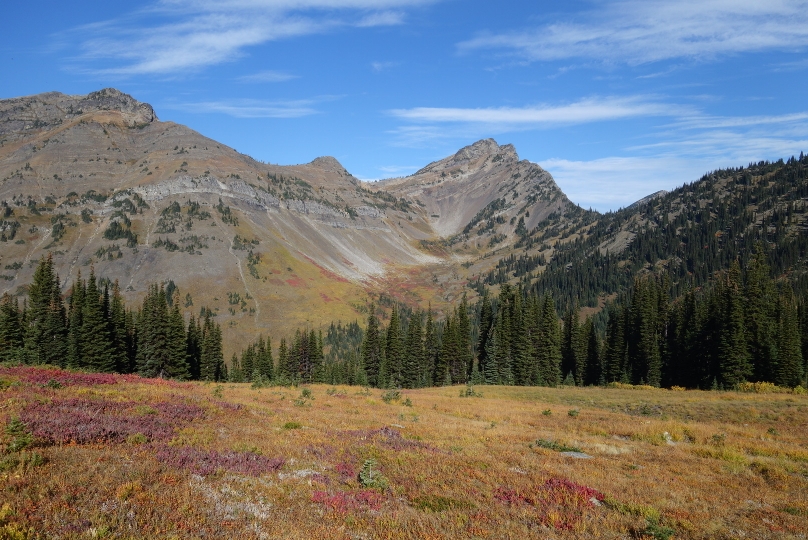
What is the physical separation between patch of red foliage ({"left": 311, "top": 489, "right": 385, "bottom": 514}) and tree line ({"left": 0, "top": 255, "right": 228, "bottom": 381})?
5985cm

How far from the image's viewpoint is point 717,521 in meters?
11.6

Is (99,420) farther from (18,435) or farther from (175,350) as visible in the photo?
(175,350)

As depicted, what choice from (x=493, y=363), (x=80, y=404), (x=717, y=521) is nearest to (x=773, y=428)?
(x=717, y=521)

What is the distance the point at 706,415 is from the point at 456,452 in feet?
87.9

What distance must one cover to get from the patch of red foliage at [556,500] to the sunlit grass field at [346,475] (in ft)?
0.21

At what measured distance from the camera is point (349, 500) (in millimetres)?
11812

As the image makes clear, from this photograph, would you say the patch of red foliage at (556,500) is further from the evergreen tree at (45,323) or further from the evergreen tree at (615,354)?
the evergreen tree at (615,354)

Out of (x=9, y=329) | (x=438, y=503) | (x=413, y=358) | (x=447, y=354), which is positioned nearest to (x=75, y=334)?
(x=9, y=329)

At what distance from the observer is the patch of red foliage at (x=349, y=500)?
37.3 feet

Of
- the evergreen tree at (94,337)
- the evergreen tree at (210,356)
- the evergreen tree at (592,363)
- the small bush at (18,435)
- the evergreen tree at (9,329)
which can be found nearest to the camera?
the small bush at (18,435)

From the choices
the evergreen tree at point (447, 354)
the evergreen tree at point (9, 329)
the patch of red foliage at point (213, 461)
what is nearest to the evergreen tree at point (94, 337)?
the evergreen tree at point (9, 329)

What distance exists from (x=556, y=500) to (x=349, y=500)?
20.5 ft

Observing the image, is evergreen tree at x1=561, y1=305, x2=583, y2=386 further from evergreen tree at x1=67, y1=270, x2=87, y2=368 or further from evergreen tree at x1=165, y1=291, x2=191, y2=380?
evergreen tree at x1=67, y1=270, x2=87, y2=368

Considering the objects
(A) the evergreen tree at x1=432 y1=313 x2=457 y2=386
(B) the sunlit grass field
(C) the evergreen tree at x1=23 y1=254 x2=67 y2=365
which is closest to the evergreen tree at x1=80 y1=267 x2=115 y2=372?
(C) the evergreen tree at x1=23 y1=254 x2=67 y2=365
